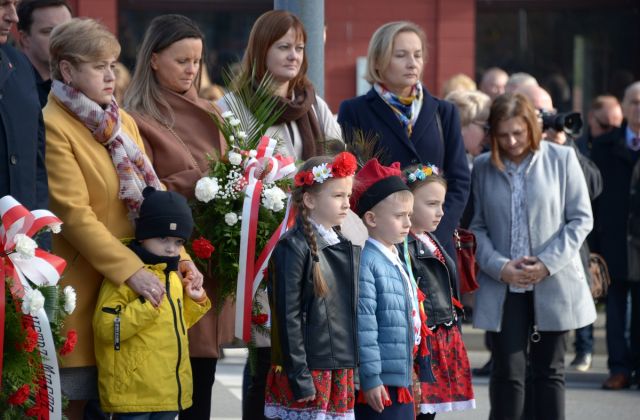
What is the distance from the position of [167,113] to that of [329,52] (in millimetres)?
9174

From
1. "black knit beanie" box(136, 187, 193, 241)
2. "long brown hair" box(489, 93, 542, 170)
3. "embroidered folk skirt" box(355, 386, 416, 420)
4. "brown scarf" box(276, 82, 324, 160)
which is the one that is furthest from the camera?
"long brown hair" box(489, 93, 542, 170)

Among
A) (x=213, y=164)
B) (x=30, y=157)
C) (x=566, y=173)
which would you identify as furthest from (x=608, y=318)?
(x=30, y=157)

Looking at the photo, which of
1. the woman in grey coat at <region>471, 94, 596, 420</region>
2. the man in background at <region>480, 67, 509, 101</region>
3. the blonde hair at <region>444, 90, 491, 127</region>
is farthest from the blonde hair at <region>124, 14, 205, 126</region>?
the man in background at <region>480, 67, 509, 101</region>

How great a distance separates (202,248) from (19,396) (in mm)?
1254

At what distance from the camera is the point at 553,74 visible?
15641mm

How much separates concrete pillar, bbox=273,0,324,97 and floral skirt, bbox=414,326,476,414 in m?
1.59

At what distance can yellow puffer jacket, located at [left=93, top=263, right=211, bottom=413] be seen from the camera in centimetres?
536

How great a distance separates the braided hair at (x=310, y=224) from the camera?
5.41m

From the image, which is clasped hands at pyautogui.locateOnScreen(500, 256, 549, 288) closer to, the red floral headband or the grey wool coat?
the grey wool coat

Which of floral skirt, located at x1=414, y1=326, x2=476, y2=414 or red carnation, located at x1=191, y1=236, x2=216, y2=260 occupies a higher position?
red carnation, located at x1=191, y1=236, x2=216, y2=260

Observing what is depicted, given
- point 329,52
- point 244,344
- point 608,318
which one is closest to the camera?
point 244,344

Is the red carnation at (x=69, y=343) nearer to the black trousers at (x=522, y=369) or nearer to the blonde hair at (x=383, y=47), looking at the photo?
the blonde hair at (x=383, y=47)

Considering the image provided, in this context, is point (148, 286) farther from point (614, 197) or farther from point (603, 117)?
point (603, 117)

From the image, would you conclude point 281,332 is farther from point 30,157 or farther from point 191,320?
point 30,157
